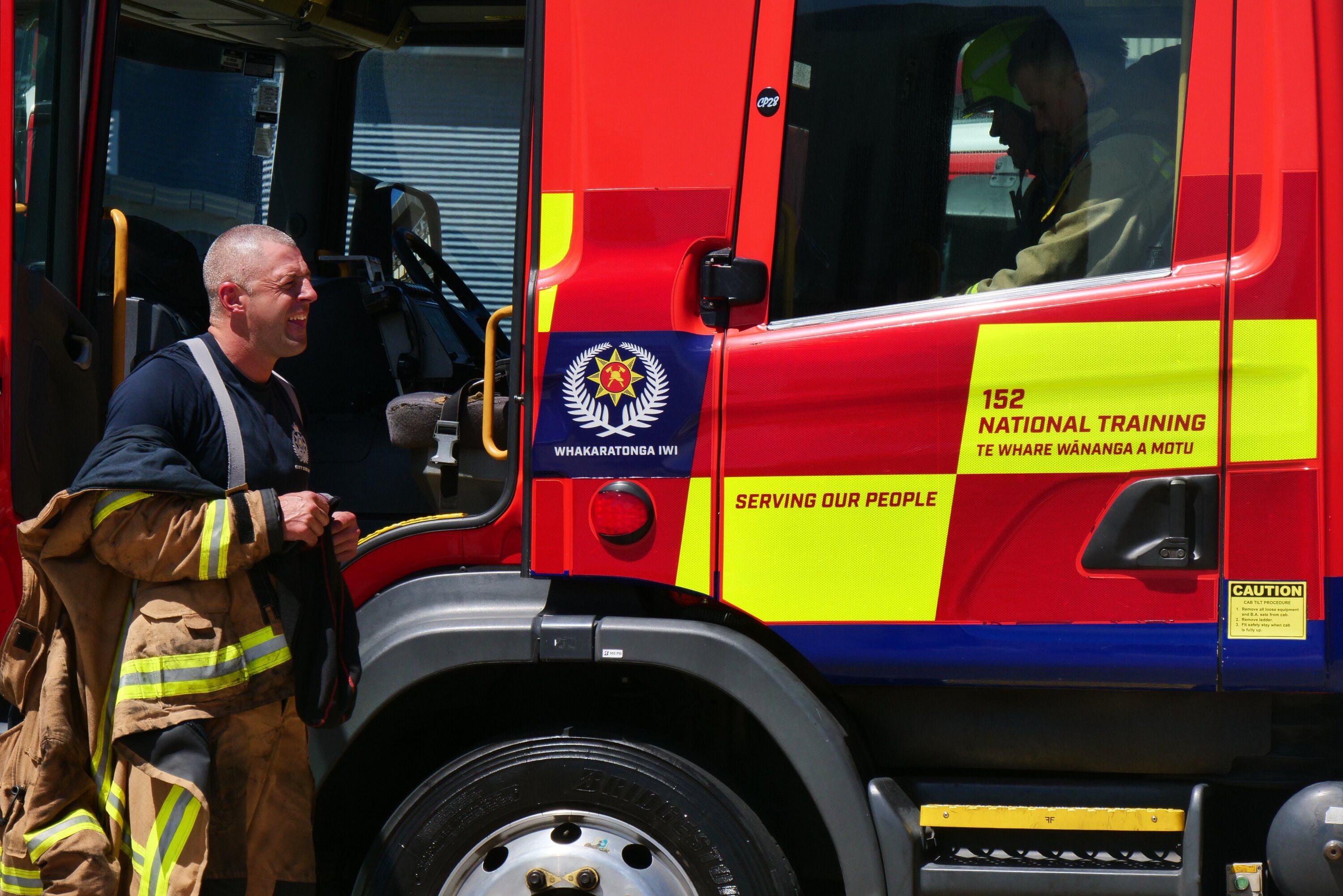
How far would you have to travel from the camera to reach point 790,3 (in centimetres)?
232

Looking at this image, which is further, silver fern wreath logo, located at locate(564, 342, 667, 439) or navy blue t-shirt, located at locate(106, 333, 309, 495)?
silver fern wreath logo, located at locate(564, 342, 667, 439)

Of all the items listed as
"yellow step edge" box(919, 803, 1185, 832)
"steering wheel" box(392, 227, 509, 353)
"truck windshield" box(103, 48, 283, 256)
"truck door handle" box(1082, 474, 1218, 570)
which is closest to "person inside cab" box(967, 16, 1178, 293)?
"truck door handle" box(1082, 474, 1218, 570)

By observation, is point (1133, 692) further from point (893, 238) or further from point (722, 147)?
point (722, 147)

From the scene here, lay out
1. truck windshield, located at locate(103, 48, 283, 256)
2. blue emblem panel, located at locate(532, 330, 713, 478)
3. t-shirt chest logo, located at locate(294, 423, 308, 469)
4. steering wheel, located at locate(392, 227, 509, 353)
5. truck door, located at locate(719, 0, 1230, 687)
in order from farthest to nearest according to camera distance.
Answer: steering wheel, located at locate(392, 227, 509, 353) → truck windshield, located at locate(103, 48, 283, 256) → t-shirt chest logo, located at locate(294, 423, 308, 469) → blue emblem panel, located at locate(532, 330, 713, 478) → truck door, located at locate(719, 0, 1230, 687)

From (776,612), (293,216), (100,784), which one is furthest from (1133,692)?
(293,216)

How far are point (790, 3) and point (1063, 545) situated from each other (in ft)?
3.72

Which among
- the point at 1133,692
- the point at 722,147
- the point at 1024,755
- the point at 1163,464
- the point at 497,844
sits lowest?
the point at 497,844

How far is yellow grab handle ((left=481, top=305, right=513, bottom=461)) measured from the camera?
8.13 feet

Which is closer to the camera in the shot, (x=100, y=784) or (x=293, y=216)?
(x=100, y=784)

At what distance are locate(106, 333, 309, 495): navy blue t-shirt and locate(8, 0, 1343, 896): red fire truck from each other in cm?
36

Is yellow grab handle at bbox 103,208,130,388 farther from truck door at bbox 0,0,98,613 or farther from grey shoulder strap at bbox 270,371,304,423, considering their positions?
grey shoulder strap at bbox 270,371,304,423

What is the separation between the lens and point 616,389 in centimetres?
234

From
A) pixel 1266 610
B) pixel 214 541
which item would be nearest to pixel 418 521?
pixel 214 541

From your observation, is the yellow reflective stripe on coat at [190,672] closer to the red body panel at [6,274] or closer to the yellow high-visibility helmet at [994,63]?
the red body panel at [6,274]
